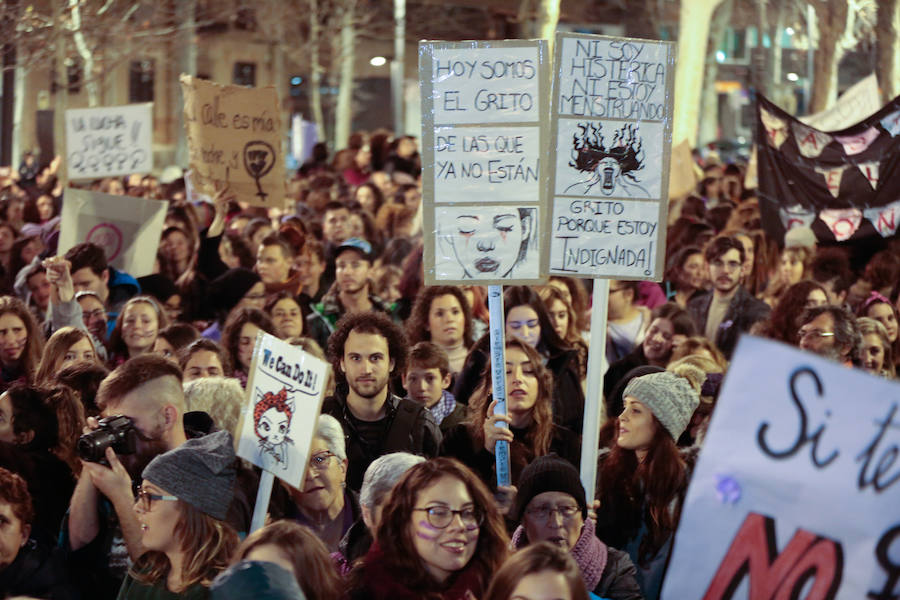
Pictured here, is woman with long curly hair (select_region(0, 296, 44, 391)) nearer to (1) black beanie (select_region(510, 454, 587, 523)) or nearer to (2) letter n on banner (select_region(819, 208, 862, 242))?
(1) black beanie (select_region(510, 454, 587, 523))

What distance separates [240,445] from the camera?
16.2 ft

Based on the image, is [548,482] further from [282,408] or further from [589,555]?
[282,408]

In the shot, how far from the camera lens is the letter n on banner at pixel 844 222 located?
1196 cm

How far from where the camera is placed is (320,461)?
17.3 ft

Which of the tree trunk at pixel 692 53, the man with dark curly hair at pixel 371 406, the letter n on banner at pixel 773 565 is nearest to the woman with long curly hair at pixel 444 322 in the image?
the man with dark curly hair at pixel 371 406

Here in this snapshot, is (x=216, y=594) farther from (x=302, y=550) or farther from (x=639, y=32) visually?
(x=639, y=32)

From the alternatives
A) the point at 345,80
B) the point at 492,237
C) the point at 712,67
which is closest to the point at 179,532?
the point at 492,237

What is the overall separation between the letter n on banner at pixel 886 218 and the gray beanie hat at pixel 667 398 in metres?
6.45

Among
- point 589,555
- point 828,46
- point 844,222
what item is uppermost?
point 828,46

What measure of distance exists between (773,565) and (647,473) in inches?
77.3

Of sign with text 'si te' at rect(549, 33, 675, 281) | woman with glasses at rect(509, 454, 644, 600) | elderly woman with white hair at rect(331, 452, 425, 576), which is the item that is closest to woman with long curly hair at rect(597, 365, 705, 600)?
woman with glasses at rect(509, 454, 644, 600)

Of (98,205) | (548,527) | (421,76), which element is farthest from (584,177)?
(98,205)

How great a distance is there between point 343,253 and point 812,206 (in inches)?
190

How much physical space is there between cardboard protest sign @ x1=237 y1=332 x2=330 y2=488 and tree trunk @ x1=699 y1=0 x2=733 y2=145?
4030 centimetres
